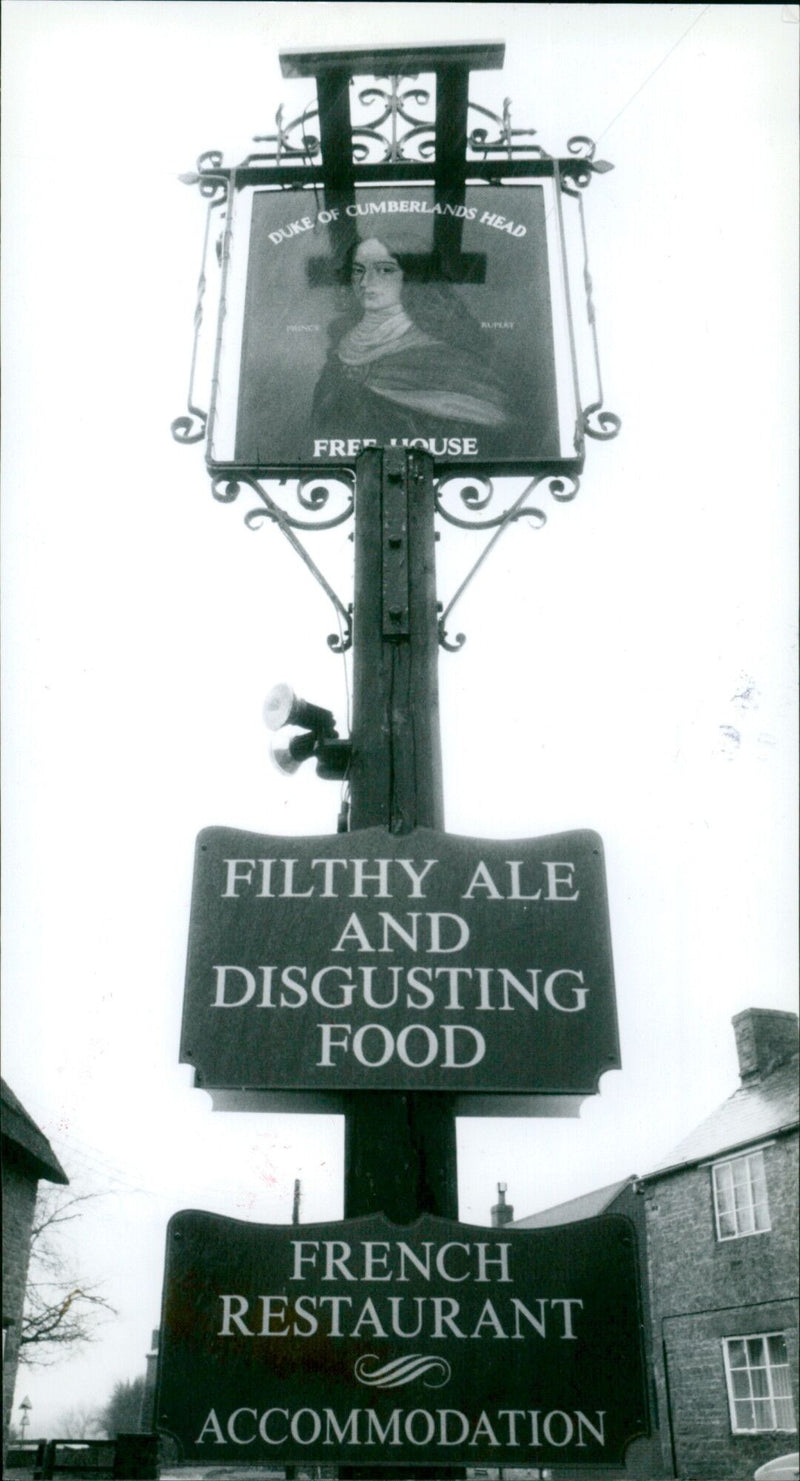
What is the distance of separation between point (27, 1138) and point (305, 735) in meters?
2.33

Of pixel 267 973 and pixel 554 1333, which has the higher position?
pixel 267 973

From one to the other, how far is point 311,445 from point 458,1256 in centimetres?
240

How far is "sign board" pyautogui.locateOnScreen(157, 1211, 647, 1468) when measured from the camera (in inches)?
79.9

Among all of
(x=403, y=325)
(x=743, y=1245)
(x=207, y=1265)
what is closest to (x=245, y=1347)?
(x=207, y=1265)

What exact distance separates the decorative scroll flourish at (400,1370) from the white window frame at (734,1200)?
982cm

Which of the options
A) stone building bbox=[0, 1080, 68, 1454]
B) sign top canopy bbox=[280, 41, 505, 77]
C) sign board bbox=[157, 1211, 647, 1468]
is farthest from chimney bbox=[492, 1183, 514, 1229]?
sign top canopy bbox=[280, 41, 505, 77]

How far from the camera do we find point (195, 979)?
2.38 metres

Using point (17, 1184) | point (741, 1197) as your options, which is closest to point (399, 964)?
point (17, 1184)

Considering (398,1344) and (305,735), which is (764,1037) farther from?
(398,1344)

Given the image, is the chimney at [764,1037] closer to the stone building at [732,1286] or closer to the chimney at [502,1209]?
the stone building at [732,1286]

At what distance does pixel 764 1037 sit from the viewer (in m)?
6.95

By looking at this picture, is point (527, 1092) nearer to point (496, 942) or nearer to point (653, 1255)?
point (496, 942)

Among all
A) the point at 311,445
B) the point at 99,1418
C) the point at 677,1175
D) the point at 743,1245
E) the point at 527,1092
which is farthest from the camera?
the point at 677,1175

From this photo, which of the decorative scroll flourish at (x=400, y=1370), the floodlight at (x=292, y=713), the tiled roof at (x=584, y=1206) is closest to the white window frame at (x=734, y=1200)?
the tiled roof at (x=584, y=1206)
